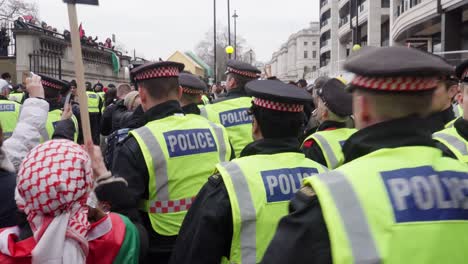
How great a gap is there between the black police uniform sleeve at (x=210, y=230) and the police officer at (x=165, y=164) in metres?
0.61

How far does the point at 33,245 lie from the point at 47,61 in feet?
58.1

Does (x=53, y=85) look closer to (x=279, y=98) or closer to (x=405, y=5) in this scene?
(x=279, y=98)

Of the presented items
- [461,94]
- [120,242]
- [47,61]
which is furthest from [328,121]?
[47,61]

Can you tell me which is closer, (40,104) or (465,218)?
(465,218)

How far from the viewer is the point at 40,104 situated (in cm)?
380

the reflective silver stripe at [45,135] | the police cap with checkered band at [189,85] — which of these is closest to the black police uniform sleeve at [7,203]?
the reflective silver stripe at [45,135]

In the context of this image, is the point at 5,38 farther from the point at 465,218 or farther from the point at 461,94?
the point at 465,218

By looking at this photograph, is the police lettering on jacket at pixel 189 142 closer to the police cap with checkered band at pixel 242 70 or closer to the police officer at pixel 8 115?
the police cap with checkered band at pixel 242 70

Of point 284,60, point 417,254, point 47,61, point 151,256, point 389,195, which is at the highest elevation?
point 284,60

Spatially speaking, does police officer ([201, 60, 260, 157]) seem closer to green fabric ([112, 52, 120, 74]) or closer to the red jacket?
the red jacket

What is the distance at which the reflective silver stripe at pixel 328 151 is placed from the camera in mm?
4142

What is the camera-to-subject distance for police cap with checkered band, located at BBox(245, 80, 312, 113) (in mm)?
2764

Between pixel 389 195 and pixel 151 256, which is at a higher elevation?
pixel 389 195

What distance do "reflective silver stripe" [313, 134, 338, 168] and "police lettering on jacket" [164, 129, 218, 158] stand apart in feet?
3.31
